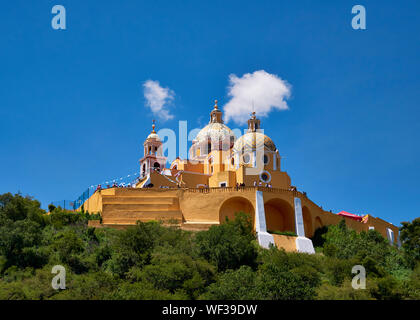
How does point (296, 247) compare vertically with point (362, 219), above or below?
below

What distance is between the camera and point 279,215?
36.2 m

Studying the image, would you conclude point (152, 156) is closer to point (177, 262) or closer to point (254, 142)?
point (254, 142)

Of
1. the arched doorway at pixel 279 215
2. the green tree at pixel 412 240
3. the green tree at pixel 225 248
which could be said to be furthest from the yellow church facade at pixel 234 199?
the green tree at pixel 412 240

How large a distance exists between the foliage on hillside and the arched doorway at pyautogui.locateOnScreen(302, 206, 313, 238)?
7.71ft

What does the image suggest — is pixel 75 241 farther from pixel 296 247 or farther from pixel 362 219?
pixel 362 219

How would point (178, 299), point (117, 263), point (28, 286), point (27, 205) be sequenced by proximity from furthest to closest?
point (27, 205)
point (117, 263)
point (28, 286)
point (178, 299)

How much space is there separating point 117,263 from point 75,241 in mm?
3172

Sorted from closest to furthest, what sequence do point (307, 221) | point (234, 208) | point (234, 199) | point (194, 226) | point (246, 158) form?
point (194, 226)
point (234, 199)
point (234, 208)
point (307, 221)
point (246, 158)

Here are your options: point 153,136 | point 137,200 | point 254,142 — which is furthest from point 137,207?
point 153,136

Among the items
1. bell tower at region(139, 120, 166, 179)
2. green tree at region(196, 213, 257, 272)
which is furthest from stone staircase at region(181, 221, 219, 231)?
bell tower at region(139, 120, 166, 179)

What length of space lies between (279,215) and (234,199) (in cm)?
359

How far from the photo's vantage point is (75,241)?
28.1m
